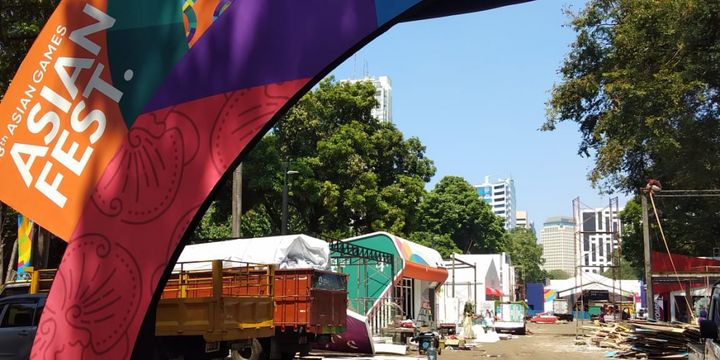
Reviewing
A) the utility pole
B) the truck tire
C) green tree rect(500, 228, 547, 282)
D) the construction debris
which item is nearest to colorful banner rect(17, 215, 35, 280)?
the utility pole

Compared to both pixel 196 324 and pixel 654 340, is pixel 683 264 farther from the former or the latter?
pixel 196 324

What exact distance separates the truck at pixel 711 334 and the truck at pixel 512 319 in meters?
27.7

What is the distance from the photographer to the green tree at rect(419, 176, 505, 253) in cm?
6969

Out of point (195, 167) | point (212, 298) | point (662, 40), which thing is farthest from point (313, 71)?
point (662, 40)

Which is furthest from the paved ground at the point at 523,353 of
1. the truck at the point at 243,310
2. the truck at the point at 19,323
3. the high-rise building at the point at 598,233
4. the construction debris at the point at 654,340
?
the truck at the point at 19,323

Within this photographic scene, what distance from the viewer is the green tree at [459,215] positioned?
6969 centimetres

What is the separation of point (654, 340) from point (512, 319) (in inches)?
716

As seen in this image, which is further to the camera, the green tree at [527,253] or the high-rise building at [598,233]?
the green tree at [527,253]

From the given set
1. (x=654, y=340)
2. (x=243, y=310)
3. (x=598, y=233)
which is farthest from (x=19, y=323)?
(x=598, y=233)

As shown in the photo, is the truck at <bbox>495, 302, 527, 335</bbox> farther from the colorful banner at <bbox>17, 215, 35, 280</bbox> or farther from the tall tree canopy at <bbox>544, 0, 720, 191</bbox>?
the colorful banner at <bbox>17, 215, 35, 280</bbox>

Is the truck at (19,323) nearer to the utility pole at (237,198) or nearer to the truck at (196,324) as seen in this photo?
the truck at (196,324)

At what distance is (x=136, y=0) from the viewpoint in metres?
8.52

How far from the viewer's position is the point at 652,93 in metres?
24.2

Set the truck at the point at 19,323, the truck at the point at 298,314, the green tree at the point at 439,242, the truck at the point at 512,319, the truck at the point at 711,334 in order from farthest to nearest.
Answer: the green tree at the point at 439,242, the truck at the point at 512,319, the truck at the point at 298,314, the truck at the point at 19,323, the truck at the point at 711,334
